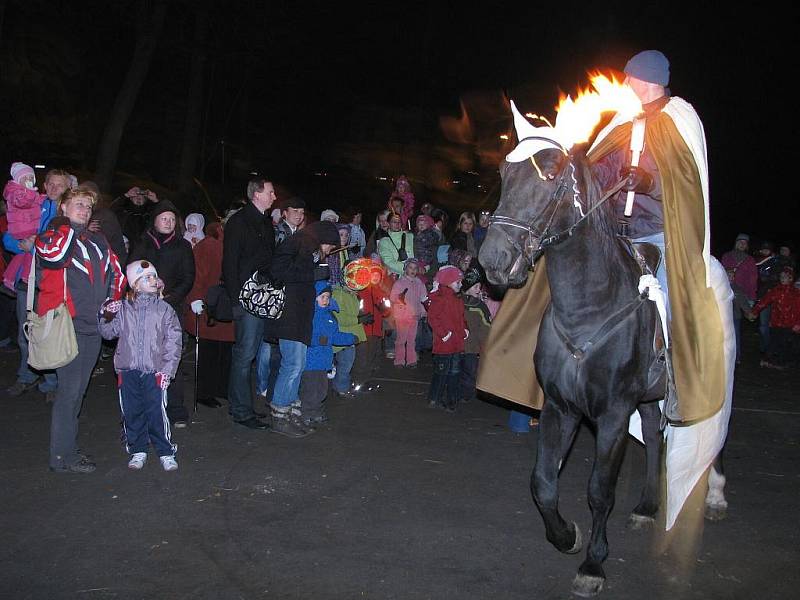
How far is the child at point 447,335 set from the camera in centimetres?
932

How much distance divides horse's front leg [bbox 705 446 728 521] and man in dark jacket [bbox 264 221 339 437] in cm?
377

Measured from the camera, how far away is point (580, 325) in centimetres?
492

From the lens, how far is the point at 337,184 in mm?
27156

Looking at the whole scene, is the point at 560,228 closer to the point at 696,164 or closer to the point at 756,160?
the point at 696,164

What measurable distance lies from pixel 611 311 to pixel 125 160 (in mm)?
24160

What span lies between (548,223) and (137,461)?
13.6 ft

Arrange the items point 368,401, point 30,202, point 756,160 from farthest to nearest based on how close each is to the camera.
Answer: point 756,160 < point 368,401 < point 30,202

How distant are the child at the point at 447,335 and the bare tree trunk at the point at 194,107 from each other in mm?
14640

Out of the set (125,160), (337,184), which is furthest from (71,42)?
(337,184)

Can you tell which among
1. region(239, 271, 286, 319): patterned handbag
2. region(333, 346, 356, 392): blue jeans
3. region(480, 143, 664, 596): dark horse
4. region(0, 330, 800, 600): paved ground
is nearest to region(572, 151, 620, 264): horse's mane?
region(480, 143, 664, 596): dark horse

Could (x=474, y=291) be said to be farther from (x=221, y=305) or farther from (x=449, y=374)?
(x=221, y=305)

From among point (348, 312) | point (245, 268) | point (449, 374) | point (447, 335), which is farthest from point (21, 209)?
point (449, 374)

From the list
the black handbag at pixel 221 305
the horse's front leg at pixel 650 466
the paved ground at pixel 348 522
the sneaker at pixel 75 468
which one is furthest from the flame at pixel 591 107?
the sneaker at pixel 75 468

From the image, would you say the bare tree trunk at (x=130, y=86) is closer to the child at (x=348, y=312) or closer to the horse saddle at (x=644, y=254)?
the child at (x=348, y=312)
